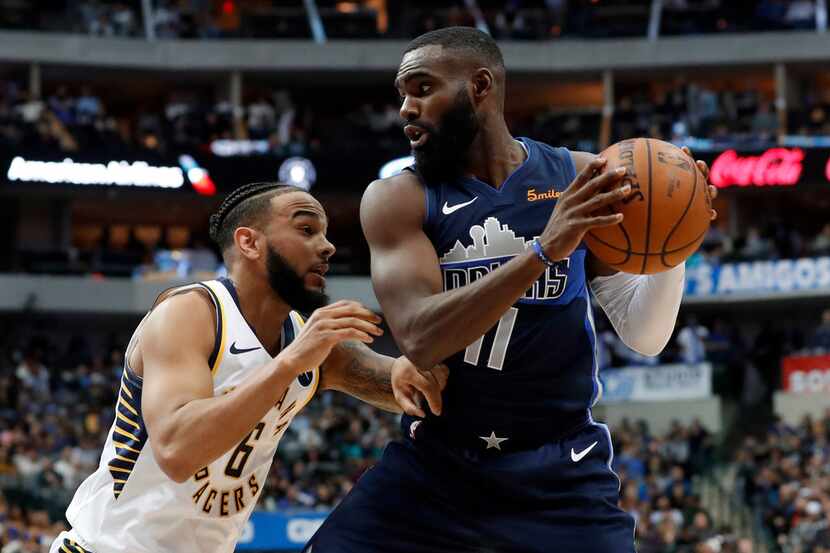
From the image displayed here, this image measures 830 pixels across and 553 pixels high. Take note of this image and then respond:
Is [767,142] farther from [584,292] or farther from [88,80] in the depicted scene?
[584,292]

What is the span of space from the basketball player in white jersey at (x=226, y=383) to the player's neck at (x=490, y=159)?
2.47 ft

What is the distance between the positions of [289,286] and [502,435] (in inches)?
43.6

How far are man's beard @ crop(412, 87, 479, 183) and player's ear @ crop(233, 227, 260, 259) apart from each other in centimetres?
85

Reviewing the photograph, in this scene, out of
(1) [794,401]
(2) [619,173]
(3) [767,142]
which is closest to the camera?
(2) [619,173]

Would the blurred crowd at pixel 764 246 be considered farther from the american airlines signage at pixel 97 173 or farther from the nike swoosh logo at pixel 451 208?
the nike swoosh logo at pixel 451 208

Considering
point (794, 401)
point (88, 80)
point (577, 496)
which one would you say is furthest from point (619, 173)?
point (88, 80)

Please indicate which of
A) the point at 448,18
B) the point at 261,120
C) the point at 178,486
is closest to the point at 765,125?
the point at 448,18

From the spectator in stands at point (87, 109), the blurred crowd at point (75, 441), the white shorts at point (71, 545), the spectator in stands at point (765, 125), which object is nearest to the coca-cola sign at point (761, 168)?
the spectator in stands at point (765, 125)

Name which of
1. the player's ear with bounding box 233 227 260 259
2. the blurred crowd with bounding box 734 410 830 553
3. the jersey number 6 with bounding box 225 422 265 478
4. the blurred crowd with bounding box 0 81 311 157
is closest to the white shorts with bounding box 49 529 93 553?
the jersey number 6 with bounding box 225 422 265 478

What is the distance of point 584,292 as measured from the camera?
5.34 meters

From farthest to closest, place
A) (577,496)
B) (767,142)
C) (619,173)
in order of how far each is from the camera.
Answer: (767,142), (577,496), (619,173)

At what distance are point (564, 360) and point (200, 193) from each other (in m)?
25.3

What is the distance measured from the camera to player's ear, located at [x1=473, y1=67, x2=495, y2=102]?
5203 mm

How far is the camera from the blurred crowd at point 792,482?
56.1ft
